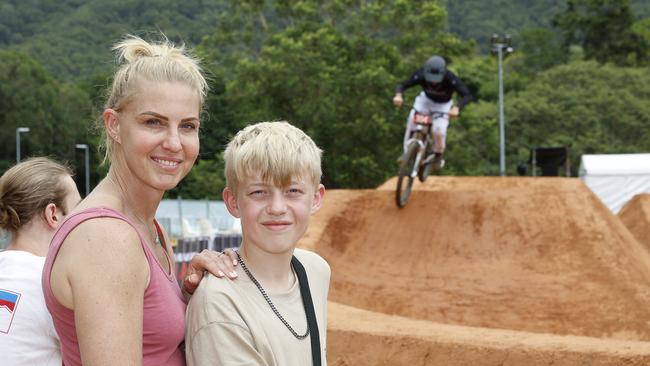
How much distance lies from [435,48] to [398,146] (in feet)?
18.1

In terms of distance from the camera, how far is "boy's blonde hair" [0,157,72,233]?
295 cm

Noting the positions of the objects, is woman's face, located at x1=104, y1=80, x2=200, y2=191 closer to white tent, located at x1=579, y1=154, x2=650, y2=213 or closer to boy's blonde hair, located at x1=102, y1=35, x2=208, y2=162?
boy's blonde hair, located at x1=102, y1=35, x2=208, y2=162

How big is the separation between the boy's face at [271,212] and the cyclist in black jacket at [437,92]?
9292 mm

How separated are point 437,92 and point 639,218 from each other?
241 inches

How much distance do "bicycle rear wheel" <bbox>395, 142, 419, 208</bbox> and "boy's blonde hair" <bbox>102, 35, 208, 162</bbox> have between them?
941cm

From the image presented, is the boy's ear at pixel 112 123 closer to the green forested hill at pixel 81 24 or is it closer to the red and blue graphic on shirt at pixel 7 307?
the red and blue graphic on shirt at pixel 7 307

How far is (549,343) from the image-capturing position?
22.1 feet

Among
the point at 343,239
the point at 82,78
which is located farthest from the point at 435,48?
the point at 82,78

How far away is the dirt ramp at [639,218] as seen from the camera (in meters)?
14.9

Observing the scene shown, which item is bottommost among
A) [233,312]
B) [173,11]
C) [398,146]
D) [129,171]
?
[398,146]

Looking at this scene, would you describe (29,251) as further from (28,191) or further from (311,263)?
(311,263)

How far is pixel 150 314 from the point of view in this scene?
2057mm

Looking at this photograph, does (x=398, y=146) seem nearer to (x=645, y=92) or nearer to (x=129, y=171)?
(x=645, y=92)

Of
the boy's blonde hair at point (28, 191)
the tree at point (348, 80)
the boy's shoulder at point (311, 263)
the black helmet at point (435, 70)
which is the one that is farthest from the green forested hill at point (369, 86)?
the boy's shoulder at point (311, 263)
